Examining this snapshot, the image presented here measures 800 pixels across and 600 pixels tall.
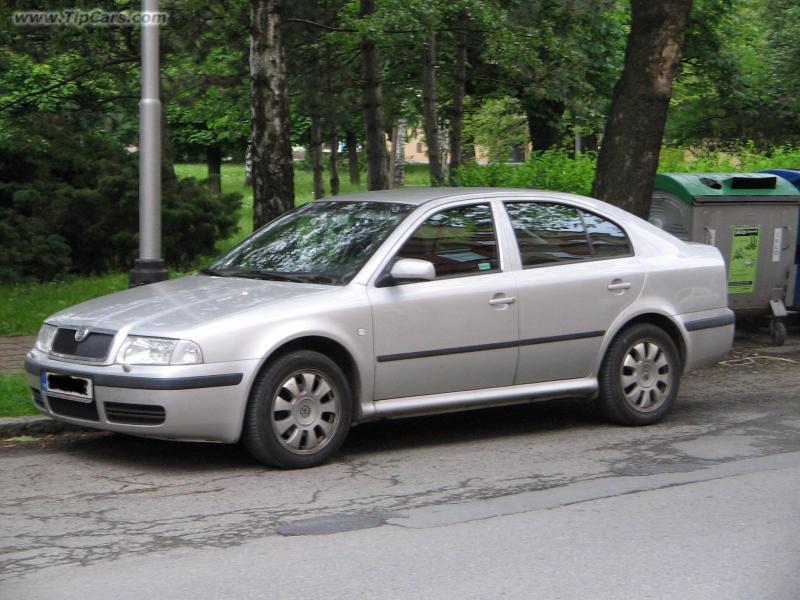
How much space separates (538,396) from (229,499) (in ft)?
7.99

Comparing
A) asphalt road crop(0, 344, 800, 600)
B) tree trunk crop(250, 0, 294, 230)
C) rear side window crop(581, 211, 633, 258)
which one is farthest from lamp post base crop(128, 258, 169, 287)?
rear side window crop(581, 211, 633, 258)

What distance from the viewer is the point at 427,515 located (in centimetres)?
603

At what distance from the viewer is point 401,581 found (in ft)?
16.2

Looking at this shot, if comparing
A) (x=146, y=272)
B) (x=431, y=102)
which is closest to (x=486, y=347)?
(x=146, y=272)

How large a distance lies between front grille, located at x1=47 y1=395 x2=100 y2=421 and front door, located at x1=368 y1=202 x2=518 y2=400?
5.29 ft

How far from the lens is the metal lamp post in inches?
361

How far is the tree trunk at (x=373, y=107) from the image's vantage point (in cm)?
1997

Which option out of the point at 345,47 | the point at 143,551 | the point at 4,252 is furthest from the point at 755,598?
the point at 345,47

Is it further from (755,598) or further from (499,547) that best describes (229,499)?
(755,598)

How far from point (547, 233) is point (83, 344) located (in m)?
3.07

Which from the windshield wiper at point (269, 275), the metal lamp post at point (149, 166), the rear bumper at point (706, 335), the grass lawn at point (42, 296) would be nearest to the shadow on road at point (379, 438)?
the rear bumper at point (706, 335)

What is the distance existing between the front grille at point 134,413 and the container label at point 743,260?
7.30 m

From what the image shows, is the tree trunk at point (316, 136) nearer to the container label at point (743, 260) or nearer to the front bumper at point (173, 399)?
the container label at point (743, 260)

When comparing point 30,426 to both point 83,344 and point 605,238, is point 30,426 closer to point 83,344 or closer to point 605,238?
point 83,344
